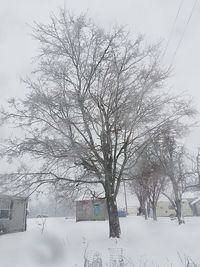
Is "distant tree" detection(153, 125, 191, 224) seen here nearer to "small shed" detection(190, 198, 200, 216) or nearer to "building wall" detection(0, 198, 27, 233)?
"building wall" detection(0, 198, 27, 233)

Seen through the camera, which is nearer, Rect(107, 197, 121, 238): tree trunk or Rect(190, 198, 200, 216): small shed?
Rect(107, 197, 121, 238): tree trunk

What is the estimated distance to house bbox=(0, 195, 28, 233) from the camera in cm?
2055

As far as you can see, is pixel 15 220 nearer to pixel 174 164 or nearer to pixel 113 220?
pixel 113 220

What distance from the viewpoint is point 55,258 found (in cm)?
1002

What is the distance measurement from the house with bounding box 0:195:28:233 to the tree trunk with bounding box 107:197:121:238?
26.4ft

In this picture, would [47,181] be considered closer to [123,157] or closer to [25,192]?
[25,192]

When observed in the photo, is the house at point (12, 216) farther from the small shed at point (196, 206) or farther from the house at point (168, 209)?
the small shed at point (196, 206)

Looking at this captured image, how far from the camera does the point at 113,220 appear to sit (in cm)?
1419

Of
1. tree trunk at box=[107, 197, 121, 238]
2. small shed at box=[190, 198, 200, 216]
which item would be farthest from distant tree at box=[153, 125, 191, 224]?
small shed at box=[190, 198, 200, 216]

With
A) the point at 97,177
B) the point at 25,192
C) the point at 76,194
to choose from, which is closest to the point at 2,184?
the point at 25,192

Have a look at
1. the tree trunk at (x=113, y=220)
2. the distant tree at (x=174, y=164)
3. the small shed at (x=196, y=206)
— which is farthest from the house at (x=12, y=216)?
the small shed at (x=196, y=206)

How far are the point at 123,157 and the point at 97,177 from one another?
1876 mm

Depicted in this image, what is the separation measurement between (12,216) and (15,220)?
1.85ft

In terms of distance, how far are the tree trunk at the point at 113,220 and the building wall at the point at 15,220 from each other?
847 centimetres
